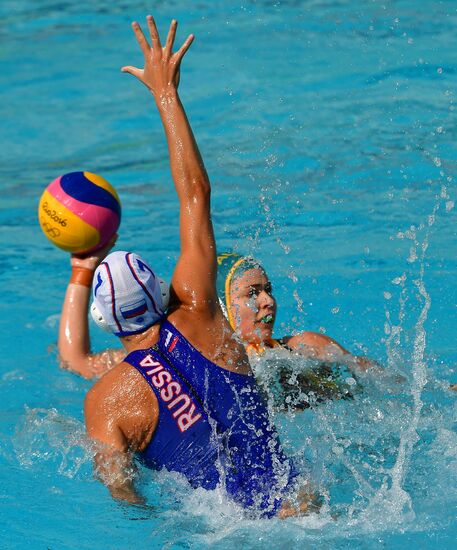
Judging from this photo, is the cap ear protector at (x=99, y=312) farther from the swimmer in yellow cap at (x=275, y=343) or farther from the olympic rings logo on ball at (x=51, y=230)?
the olympic rings logo on ball at (x=51, y=230)


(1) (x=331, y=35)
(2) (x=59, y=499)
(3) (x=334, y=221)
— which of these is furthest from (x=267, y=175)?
(2) (x=59, y=499)

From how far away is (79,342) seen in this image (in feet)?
17.0

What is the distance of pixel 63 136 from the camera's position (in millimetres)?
9367

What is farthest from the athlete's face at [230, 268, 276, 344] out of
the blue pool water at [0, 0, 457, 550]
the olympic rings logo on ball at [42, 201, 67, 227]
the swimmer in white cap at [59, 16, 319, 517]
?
the olympic rings logo on ball at [42, 201, 67, 227]

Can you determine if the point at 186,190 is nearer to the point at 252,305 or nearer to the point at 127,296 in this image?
the point at 127,296

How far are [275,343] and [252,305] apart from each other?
0.85 feet

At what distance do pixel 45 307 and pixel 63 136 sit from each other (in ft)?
10.5

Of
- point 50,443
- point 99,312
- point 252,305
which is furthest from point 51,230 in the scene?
point 99,312

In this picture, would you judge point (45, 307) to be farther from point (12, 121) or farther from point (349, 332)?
point (12, 121)

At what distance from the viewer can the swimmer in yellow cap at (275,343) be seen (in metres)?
4.59

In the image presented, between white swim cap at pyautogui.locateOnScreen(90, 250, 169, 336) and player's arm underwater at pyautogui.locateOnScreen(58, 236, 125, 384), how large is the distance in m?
1.29

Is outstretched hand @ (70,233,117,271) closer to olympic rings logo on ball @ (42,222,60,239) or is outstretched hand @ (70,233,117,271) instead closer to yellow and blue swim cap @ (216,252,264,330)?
olympic rings logo on ball @ (42,222,60,239)

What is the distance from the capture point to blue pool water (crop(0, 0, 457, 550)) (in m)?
4.23

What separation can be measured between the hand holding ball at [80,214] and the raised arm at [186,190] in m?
1.50
